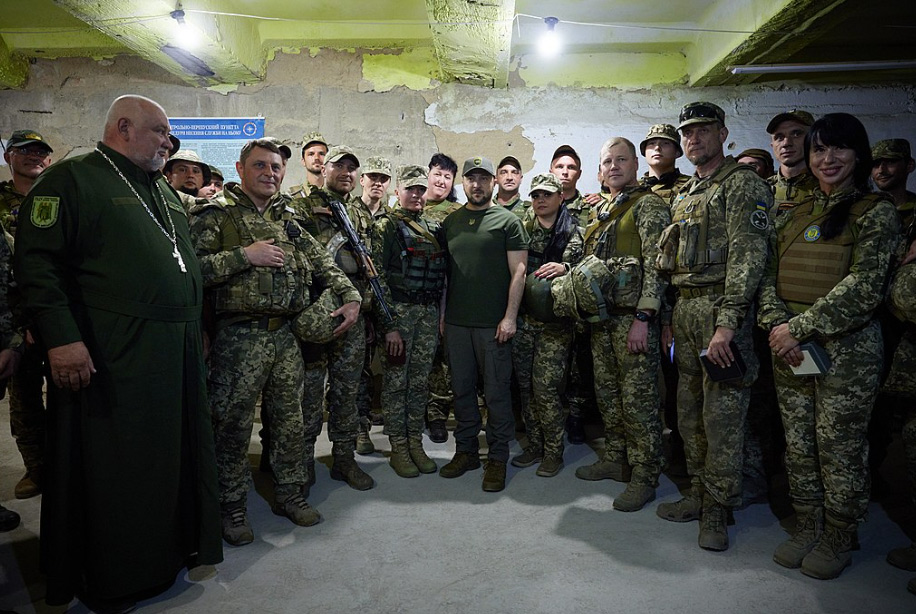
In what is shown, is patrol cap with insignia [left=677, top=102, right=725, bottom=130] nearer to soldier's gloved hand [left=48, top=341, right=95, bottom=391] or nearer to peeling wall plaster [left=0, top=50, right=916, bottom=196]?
peeling wall plaster [left=0, top=50, right=916, bottom=196]

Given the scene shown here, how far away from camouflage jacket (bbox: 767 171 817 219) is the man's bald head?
334 cm

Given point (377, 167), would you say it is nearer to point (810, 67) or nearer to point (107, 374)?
point (107, 374)

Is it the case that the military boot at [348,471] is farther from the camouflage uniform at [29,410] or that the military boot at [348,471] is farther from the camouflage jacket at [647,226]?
the camouflage jacket at [647,226]

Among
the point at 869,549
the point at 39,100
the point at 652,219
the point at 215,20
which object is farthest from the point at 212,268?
the point at 39,100

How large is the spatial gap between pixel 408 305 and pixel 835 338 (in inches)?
94.9

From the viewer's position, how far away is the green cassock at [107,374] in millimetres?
1977

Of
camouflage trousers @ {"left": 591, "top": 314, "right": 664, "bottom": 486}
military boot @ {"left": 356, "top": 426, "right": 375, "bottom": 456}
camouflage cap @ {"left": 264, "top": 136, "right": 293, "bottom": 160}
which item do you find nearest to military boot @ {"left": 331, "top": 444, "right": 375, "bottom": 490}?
military boot @ {"left": 356, "top": 426, "right": 375, "bottom": 456}

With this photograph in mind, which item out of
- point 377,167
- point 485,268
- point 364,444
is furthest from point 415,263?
point 364,444

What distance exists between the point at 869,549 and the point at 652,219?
2.00 meters

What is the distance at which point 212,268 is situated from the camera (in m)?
2.55

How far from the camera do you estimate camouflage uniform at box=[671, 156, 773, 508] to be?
2549 millimetres

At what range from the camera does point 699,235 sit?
2.74 m

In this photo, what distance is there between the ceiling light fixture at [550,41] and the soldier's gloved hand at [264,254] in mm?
3569

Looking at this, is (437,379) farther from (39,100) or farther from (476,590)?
(39,100)
